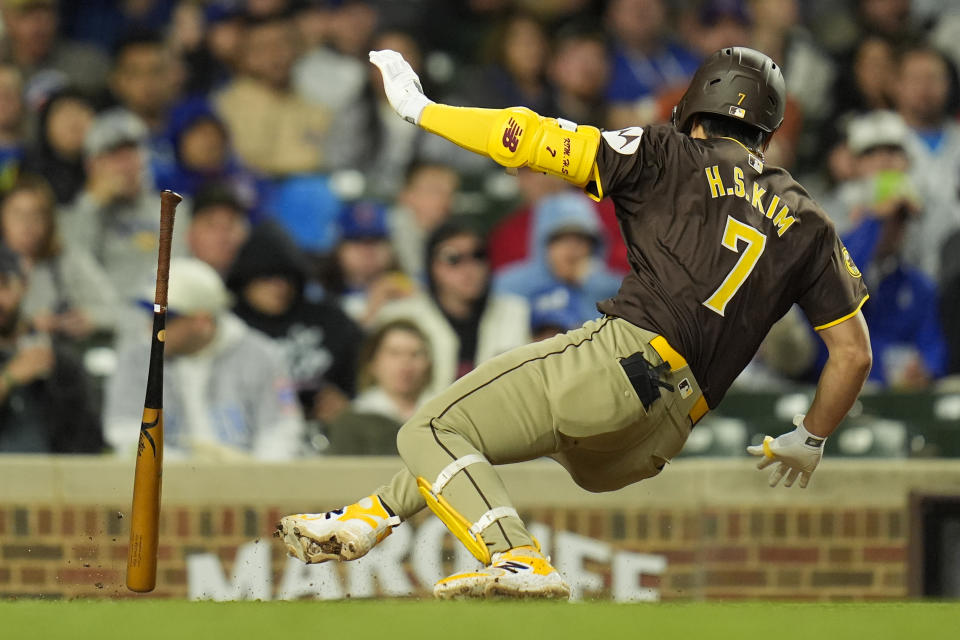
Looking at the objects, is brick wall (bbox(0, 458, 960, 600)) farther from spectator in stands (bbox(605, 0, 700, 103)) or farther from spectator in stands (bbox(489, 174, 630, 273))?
spectator in stands (bbox(605, 0, 700, 103))

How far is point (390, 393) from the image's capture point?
22.3 ft

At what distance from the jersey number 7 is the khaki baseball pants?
0.72 feet

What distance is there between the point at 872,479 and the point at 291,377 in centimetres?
271

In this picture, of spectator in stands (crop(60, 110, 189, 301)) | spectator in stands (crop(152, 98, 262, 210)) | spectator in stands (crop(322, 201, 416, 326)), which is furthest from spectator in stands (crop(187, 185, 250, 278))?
spectator in stands (crop(322, 201, 416, 326))

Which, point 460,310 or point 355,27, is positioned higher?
point 355,27

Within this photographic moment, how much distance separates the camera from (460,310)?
720 cm

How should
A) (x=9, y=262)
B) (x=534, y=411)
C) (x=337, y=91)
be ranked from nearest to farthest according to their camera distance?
(x=534, y=411) < (x=9, y=262) < (x=337, y=91)

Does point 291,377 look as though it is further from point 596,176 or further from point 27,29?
point 596,176

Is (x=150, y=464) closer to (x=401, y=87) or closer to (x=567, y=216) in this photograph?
(x=401, y=87)

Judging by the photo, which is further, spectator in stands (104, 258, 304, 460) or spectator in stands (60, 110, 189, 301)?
spectator in stands (60, 110, 189, 301)

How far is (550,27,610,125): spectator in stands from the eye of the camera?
27.4 feet

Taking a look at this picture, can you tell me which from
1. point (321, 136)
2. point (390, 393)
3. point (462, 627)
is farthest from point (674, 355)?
point (321, 136)

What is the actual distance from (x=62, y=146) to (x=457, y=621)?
531cm

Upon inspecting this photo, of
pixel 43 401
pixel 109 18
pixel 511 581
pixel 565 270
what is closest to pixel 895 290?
pixel 565 270
